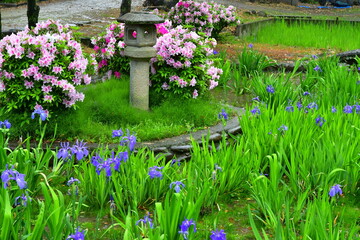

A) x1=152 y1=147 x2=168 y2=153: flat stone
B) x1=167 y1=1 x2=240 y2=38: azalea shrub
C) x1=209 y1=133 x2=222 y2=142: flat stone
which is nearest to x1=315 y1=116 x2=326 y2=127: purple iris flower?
x1=209 y1=133 x2=222 y2=142: flat stone

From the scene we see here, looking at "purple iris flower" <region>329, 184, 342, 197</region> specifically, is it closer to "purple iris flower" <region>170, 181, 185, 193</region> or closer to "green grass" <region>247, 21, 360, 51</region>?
"purple iris flower" <region>170, 181, 185, 193</region>

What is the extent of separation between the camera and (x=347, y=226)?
359 cm

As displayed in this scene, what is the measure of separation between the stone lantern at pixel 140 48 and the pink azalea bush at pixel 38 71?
0.60 m

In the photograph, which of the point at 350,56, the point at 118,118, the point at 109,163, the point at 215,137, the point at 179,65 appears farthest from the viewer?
the point at 350,56

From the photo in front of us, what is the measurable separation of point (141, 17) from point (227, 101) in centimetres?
184

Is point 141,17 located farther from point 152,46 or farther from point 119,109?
point 119,109

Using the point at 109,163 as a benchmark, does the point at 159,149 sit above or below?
below

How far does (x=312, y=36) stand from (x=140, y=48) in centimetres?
681

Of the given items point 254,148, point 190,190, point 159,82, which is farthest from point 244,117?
point 190,190

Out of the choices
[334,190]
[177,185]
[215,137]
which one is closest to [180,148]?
[215,137]

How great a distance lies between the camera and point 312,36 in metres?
11.3

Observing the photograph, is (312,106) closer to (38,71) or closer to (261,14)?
(38,71)

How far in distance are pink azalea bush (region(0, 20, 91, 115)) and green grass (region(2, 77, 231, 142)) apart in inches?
7.1

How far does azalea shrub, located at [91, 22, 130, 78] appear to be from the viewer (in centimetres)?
597
